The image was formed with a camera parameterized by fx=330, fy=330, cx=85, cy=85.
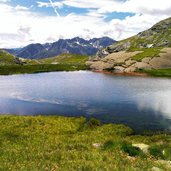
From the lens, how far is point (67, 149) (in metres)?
27.0

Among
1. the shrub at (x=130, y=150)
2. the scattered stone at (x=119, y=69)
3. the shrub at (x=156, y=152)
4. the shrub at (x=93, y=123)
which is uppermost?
the shrub at (x=130, y=150)

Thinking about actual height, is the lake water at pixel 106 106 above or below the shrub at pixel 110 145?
below

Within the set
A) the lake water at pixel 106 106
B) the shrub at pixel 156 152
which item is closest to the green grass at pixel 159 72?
the lake water at pixel 106 106

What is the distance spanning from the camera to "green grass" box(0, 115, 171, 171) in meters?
19.1

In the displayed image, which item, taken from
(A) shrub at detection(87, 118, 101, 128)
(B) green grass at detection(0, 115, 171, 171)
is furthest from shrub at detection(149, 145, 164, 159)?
(A) shrub at detection(87, 118, 101, 128)

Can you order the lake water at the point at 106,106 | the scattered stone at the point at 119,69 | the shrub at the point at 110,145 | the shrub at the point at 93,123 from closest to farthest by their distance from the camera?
the shrub at the point at 110,145 → the shrub at the point at 93,123 → the lake water at the point at 106,106 → the scattered stone at the point at 119,69

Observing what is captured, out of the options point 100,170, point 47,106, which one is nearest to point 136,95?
point 47,106

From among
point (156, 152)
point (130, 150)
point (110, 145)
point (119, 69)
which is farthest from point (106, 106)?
point (119, 69)

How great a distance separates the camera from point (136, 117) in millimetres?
61188

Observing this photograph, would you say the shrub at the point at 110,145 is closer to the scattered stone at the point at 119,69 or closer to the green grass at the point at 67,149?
the green grass at the point at 67,149

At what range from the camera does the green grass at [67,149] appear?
1912 centimetres

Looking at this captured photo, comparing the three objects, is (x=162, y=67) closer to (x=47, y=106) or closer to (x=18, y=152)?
(x=47, y=106)

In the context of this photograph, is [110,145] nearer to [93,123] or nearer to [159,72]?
[93,123]

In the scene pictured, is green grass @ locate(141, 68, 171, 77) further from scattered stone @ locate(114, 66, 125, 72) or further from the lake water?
the lake water
